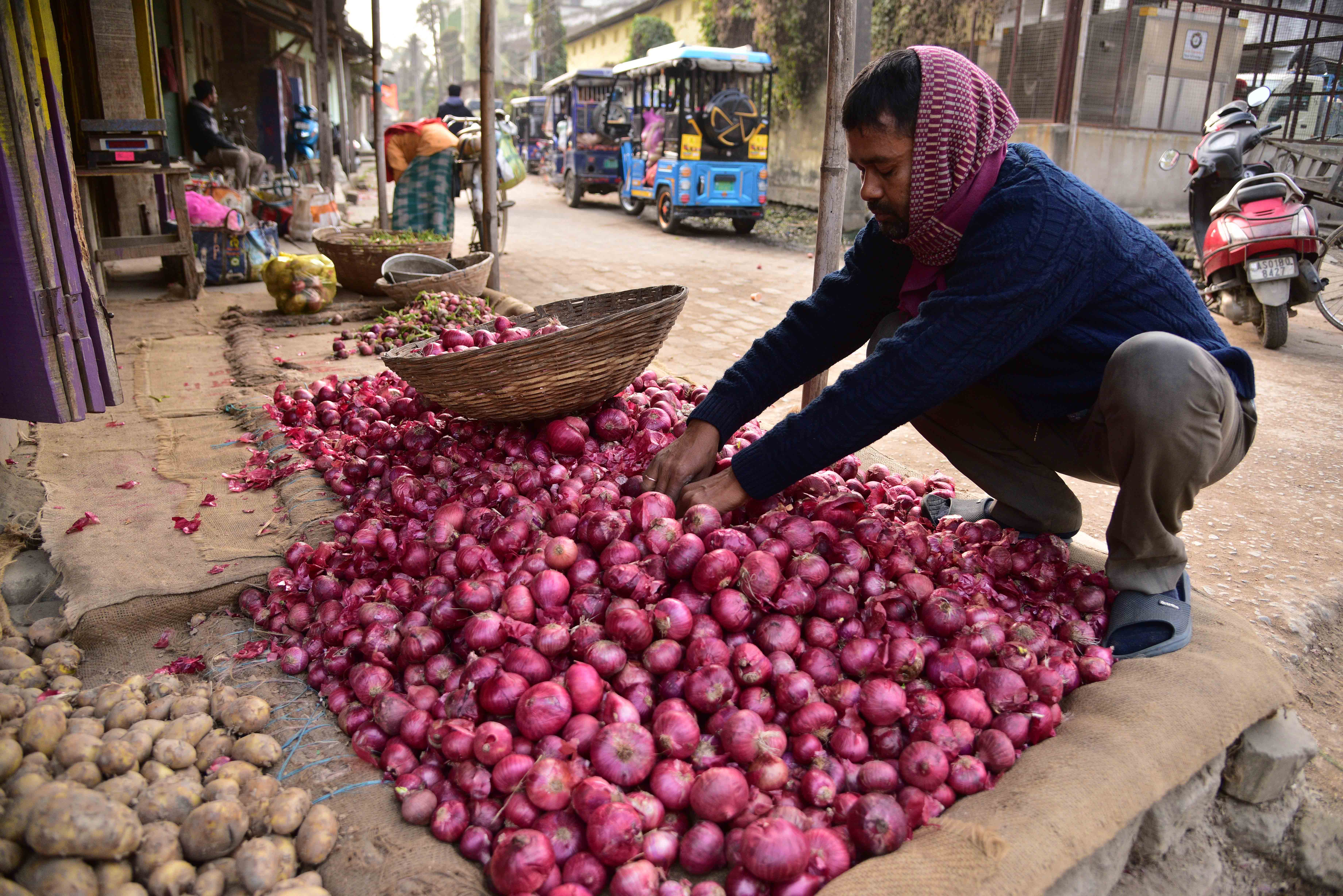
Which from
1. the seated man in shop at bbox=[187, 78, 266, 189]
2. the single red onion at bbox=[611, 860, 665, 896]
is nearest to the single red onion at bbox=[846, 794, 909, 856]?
the single red onion at bbox=[611, 860, 665, 896]

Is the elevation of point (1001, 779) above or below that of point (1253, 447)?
above

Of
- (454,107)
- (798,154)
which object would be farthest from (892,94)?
(798,154)

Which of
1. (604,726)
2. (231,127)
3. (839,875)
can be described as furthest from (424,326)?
(231,127)

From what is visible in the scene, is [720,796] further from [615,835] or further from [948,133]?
[948,133]

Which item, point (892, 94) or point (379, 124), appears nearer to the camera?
point (892, 94)

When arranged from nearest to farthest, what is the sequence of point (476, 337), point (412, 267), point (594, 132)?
point (476, 337)
point (412, 267)
point (594, 132)

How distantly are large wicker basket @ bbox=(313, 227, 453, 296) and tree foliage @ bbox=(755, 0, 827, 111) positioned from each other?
35.8ft

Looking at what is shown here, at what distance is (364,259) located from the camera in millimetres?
5758

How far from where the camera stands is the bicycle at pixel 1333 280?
6078 millimetres

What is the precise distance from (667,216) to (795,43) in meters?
5.50

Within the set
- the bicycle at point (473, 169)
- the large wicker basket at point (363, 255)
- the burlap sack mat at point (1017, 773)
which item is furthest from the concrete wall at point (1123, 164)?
the burlap sack mat at point (1017, 773)

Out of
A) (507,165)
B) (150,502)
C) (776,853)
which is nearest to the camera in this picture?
(776,853)

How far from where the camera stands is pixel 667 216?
1175 centimetres

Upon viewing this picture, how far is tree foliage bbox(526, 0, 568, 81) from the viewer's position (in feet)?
114
